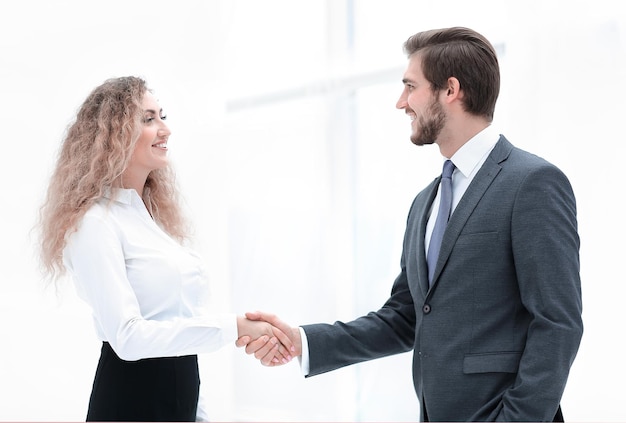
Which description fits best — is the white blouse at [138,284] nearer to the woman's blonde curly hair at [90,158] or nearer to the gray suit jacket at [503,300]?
the woman's blonde curly hair at [90,158]

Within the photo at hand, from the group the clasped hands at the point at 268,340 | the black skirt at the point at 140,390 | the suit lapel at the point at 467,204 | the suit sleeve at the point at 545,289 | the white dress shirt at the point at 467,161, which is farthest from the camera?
the clasped hands at the point at 268,340

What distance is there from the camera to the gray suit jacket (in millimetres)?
1720

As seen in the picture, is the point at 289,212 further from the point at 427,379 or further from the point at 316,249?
the point at 427,379

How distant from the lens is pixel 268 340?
2469 millimetres

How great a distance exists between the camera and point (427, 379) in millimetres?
1922

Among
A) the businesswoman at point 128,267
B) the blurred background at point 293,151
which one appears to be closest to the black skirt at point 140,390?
the businesswoman at point 128,267

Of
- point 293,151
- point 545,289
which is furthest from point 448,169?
point 293,151

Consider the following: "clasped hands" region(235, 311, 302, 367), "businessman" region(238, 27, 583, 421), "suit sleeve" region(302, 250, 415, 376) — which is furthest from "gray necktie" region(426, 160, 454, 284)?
"clasped hands" region(235, 311, 302, 367)

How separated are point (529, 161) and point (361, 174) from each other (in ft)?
6.63

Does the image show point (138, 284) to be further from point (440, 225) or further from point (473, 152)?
point (473, 152)

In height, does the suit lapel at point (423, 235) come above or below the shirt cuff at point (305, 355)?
above

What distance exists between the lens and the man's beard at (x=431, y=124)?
6.89 feet

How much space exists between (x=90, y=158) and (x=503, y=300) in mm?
1360

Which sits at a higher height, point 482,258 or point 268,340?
point 482,258
